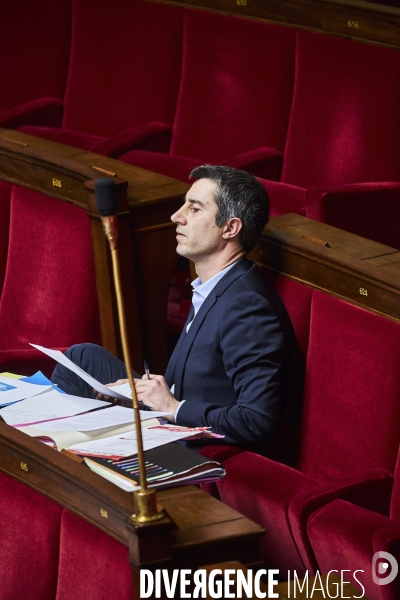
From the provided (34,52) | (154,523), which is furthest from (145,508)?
(34,52)

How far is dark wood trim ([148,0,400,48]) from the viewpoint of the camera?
91cm

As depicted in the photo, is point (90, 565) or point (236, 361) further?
point (236, 361)

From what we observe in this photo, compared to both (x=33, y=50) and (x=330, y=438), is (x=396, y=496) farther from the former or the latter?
(x=33, y=50)

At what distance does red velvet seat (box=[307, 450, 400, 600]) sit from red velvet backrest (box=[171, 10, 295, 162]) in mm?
556

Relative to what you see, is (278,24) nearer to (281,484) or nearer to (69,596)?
(281,484)

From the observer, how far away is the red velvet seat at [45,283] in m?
0.78

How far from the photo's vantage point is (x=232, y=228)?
0.65 metres

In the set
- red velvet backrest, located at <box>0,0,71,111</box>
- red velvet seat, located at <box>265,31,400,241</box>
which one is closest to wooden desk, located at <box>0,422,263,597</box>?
red velvet seat, located at <box>265,31,400,241</box>

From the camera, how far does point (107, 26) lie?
3.73ft

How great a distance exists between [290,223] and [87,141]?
460mm

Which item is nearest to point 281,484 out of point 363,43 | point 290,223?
point 290,223

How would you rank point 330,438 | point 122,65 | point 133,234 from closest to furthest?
point 330,438 < point 133,234 < point 122,65

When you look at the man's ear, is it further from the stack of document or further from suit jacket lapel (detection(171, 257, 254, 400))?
the stack of document

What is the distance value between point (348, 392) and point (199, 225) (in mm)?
157
